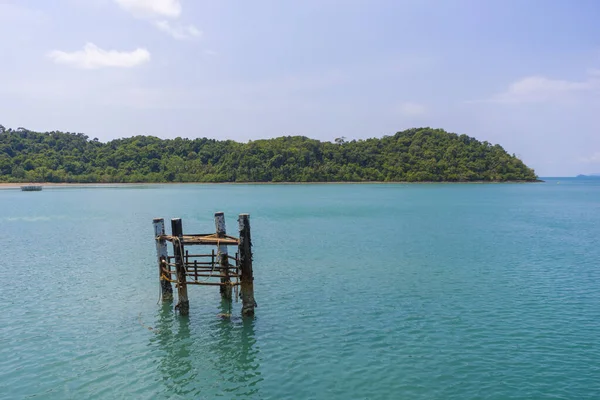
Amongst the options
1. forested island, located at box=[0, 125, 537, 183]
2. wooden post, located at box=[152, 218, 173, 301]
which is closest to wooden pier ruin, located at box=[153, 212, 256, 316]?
wooden post, located at box=[152, 218, 173, 301]

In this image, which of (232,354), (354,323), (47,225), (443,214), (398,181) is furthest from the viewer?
(398,181)

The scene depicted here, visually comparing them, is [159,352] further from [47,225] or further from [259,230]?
A: [47,225]

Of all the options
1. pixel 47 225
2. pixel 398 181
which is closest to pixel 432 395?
pixel 47 225

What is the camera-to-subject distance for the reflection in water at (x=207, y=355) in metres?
11.2

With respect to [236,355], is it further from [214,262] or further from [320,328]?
[214,262]

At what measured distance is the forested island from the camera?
164125mm

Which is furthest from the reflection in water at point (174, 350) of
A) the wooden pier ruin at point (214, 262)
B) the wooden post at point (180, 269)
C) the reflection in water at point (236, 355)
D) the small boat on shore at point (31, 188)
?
the small boat on shore at point (31, 188)

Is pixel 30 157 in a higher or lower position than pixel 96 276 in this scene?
higher

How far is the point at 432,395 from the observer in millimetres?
10578

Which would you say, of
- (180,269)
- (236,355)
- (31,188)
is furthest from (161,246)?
(31,188)

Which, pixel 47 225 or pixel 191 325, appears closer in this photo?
pixel 191 325

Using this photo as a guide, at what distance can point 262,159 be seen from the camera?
179000mm

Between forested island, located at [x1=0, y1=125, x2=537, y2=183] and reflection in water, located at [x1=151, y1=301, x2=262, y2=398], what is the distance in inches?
6134

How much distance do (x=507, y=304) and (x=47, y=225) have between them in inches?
1647
